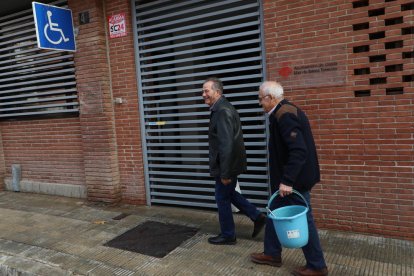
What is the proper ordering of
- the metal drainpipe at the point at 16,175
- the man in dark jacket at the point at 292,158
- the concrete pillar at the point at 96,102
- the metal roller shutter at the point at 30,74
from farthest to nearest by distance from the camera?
the metal drainpipe at the point at 16,175 → the metal roller shutter at the point at 30,74 → the concrete pillar at the point at 96,102 → the man in dark jacket at the point at 292,158

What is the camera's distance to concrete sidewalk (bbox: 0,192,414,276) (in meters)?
3.78

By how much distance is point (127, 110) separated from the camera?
615 centimetres

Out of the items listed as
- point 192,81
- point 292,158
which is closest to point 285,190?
point 292,158

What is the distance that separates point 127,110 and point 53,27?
5.73 ft

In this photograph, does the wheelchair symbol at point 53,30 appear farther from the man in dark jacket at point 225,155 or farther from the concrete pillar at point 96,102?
the man in dark jacket at point 225,155

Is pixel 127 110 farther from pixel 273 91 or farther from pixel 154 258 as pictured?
pixel 273 91

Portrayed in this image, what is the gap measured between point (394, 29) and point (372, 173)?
1.65 metres

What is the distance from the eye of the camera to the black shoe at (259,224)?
14.5 feet

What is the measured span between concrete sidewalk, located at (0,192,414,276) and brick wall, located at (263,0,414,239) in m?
0.42

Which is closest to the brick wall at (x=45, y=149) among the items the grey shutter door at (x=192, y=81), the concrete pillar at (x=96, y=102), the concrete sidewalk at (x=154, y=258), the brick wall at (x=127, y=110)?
the concrete pillar at (x=96, y=102)

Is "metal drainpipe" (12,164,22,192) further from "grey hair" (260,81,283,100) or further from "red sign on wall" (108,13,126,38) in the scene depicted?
"grey hair" (260,81,283,100)

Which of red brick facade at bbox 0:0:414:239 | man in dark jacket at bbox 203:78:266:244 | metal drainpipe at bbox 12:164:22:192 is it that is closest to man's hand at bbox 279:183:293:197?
man in dark jacket at bbox 203:78:266:244

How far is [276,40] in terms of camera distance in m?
4.75

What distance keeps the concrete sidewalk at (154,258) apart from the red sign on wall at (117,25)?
9.59 ft
